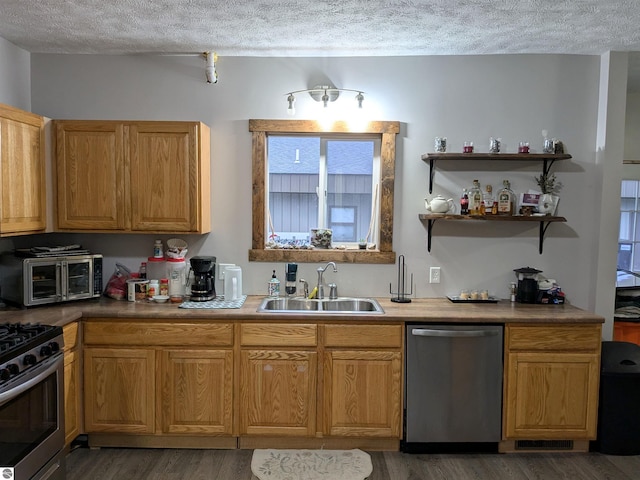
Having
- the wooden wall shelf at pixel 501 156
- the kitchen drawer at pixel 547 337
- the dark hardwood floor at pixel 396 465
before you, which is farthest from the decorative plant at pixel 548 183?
the dark hardwood floor at pixel 396 465

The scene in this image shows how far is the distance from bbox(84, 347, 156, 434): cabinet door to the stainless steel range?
438mm

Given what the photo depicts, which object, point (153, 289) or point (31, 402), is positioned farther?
point (153, 289)

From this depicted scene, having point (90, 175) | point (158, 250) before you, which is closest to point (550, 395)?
point (158, 250)

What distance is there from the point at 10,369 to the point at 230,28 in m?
2.08

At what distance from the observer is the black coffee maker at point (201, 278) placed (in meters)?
Result: 3.29

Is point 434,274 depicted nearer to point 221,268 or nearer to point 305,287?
point 305,287

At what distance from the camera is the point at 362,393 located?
9.98 ft

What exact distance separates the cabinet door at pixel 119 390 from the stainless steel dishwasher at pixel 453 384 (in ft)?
5.04

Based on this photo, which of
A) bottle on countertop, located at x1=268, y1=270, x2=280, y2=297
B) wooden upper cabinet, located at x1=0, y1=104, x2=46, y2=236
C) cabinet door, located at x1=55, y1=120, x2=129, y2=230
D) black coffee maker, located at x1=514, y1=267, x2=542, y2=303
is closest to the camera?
wooden upper cabinet, located at x1=0, y1=104, x2=46, y2=236

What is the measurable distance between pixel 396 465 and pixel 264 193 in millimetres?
1908

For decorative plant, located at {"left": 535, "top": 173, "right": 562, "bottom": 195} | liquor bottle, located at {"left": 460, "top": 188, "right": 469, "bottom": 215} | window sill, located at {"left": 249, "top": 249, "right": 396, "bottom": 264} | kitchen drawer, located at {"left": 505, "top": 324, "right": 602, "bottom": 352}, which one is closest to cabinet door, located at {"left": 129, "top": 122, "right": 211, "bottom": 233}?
window sill, located at {"left": 249, "top": 249, "right": 396, "bottom": 264}

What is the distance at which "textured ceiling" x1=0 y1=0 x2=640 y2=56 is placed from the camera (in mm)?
2588

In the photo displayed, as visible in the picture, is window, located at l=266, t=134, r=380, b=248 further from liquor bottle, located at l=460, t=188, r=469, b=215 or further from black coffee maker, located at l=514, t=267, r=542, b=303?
black coffee maker, located at l=514, t=267, r=542, b=303

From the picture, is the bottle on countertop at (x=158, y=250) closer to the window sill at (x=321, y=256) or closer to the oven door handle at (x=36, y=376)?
the window sill at (x=321, y=256)
